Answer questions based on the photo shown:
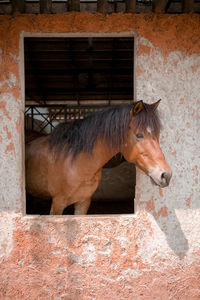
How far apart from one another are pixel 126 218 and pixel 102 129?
926 mm

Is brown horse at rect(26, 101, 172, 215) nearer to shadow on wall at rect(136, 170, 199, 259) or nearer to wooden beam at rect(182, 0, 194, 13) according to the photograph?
shadow on wall at rect(136, 170, 199, 259)

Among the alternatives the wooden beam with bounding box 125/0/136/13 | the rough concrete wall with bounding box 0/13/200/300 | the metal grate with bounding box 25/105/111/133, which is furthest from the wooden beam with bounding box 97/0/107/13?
the metal grate with bounding box 25/105/111/133

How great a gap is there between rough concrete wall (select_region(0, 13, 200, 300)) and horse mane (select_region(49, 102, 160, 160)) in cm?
30

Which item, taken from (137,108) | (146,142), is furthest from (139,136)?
(137,108)

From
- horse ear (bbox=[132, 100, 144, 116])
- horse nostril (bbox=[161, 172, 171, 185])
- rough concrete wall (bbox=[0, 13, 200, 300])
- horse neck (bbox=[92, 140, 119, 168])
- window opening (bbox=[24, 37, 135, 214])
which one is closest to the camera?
horse nostril (bbox=[161, 172, 171, 185])

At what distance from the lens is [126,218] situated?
2.62 meters

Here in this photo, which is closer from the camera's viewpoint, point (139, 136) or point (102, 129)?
point (139, 136)

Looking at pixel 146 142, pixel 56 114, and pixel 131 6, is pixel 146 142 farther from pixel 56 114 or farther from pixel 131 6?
pixel 56 114

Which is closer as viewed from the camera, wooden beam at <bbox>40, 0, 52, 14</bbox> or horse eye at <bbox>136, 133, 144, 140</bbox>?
horse eye at <bbox>136, 133, 144, 140</bbox>

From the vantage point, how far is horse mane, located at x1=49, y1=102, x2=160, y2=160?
2.42 metres

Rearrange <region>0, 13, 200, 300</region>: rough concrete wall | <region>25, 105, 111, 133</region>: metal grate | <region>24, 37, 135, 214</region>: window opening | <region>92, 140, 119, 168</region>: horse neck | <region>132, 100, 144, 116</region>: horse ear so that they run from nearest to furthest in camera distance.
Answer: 1. <region>132, 100, 144, 116</region>: horse ear
2. <region>0, 13, 200, 300</region>: rough concrete wall
3. <region>92, 140, 119, 168</region>: horse neck
4. <region>24, 37, 135, 214</region>: window opening
5. <region>25, 105, 111, 133</region>: metal grate

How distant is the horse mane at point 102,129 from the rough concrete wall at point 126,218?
0.30m

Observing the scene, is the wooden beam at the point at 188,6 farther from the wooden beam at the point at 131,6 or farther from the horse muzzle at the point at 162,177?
the horse muzzle at the point at 162,177

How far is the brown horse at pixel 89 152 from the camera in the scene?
239 cm
